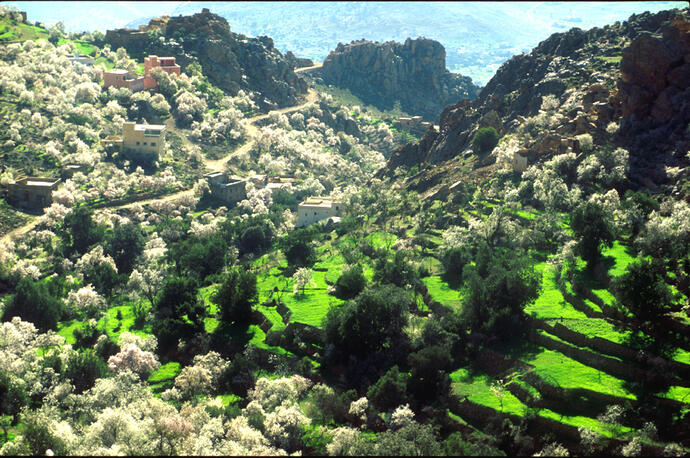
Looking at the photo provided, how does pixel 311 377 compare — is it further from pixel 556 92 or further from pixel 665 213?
pixel 556 92

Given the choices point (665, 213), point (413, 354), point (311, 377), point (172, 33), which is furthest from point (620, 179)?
point (172, 33)

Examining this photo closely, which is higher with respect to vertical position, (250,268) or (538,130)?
(538,130)

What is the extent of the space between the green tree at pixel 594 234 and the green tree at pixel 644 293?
9.60 m

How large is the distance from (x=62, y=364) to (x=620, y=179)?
196ft

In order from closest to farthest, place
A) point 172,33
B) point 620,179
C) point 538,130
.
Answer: point 620,179
point 538,130
point 172,33

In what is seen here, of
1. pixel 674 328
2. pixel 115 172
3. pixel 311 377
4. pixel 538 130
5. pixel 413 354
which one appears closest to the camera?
pixel 674 328

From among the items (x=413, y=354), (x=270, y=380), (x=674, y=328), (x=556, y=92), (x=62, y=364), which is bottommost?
(x=62, y=364)

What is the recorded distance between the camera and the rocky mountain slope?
7719 centimetres

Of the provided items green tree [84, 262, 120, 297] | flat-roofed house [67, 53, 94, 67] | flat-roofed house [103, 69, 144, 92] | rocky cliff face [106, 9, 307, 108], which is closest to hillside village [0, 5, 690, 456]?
green tree [84, 262, 120, 297]

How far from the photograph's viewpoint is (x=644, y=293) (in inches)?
1983

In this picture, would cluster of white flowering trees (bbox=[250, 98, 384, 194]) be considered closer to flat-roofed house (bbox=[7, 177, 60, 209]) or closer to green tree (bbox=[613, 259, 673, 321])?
flat-roofed house (bbox=[7, 177, 60, 209])

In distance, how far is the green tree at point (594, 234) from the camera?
62000 mm

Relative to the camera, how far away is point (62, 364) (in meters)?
61.3

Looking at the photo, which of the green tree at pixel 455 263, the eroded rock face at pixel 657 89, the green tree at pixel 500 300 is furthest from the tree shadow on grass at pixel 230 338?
the eroded rock face at pixel 657 89
